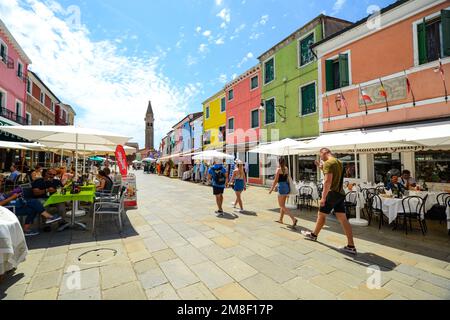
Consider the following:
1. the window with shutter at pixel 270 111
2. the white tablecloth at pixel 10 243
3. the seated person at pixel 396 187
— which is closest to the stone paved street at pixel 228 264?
the white tablecloth at pixel 10 243

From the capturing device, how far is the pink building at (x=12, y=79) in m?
13.8

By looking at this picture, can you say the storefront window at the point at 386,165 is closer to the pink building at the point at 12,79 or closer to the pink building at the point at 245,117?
the pink building at the point at 245,117

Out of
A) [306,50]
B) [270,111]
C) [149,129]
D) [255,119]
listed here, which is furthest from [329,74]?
[149,129]

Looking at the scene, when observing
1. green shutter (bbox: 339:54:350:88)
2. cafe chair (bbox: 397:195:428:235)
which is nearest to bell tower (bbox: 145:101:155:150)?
green shutter (bbox: 339:54:350:88)

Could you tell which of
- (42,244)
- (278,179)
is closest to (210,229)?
(278,179)

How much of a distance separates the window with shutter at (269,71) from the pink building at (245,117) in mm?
826

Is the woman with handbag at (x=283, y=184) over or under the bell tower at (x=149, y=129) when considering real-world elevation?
under

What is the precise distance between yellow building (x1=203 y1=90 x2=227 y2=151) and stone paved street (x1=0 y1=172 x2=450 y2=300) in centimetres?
1613

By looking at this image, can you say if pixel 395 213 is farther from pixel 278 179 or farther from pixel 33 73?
pixel 33 73

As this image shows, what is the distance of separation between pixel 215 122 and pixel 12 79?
16.1 meters

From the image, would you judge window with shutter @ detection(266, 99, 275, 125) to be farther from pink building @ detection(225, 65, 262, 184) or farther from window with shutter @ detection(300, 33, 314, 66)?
window with shutter @ detection(300, 33, 314, 66)

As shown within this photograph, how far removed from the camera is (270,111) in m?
15.3

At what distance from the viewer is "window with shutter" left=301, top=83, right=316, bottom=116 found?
11879 millimetres

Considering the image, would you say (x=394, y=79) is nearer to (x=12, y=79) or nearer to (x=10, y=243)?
(x=10, y=243)
